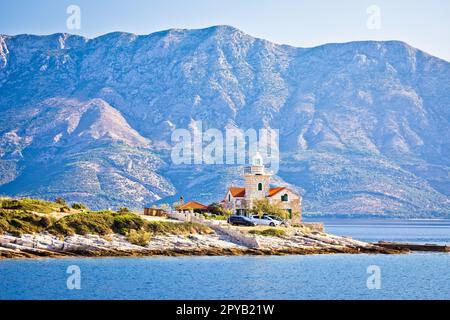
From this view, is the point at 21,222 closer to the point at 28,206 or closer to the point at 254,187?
the point at 28,206

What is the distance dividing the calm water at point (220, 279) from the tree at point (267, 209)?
18329 millimetres

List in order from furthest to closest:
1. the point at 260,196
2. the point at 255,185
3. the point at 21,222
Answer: the point at 255,185 < the point at 260,196 < the point at 21,222

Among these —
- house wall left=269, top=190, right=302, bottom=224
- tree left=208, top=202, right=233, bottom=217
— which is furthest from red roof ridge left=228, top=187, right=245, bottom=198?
house wall left=269, top=190, right=302, bottom=224

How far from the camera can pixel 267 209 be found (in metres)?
106

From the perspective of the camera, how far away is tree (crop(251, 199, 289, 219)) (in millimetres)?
105812

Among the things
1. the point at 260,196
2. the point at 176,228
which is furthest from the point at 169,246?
the point at 260,196

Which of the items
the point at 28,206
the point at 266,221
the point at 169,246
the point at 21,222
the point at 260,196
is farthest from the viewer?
the point at 260,196

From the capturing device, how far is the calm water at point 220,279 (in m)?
62.5

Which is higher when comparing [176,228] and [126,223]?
[126,223]

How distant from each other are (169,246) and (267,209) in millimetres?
21718

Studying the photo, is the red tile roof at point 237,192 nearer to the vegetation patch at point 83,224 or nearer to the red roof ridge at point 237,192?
the red roof ridge at point 237,192

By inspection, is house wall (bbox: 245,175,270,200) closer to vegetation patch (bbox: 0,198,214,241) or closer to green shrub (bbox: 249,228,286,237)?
green shrub (bbox: 249,228,286,237)

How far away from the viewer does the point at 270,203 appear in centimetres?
10794

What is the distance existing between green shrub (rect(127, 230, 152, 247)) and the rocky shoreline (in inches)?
18.5
